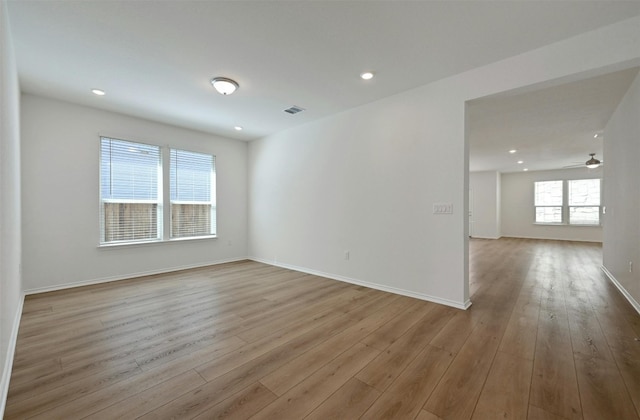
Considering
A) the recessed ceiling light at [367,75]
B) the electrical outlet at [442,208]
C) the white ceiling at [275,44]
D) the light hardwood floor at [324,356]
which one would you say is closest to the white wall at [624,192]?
the white ceiling at [275,44]

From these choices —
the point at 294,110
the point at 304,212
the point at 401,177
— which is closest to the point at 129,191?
the point at 304,212

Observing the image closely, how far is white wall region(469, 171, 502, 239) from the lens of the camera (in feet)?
31.5

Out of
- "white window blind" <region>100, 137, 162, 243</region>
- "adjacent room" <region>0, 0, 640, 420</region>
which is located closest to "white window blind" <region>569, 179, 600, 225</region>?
"adjacent room" <region>0, 0, 640, 420</region>

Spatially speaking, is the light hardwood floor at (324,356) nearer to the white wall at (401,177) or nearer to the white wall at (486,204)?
the white wall at (401,177)

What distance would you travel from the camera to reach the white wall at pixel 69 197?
11.6ft

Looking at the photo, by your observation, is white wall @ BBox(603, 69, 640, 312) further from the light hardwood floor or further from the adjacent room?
the light hardwood floor

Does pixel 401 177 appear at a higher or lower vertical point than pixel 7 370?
higher

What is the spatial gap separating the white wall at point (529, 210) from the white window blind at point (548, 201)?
0.15 metres

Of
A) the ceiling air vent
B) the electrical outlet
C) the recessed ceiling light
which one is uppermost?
the recessed ceiling light

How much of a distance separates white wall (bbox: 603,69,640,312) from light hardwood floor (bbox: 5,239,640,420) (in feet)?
1.59

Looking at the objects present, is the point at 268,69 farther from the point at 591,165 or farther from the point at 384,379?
the point at 591,165

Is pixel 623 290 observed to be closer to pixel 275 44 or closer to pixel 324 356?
pixel 324 356

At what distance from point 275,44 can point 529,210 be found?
36.8 ft

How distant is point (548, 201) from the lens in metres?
9.41
